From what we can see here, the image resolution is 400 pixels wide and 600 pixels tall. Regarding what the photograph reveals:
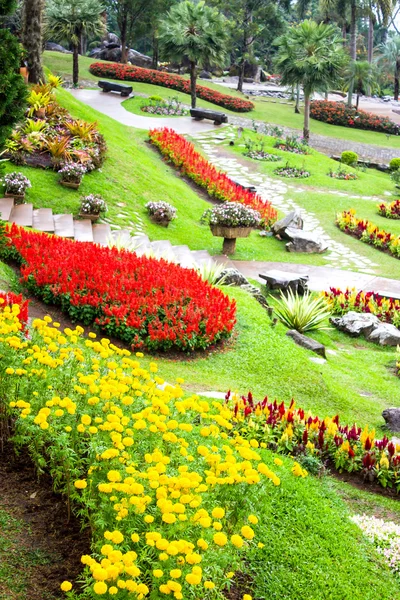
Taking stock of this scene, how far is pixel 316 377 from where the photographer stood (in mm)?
8578

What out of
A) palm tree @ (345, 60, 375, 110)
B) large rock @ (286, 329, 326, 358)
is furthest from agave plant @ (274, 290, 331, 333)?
palm tree @ (345, 60, 375, 110)

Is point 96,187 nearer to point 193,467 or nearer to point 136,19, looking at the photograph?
point 193,467

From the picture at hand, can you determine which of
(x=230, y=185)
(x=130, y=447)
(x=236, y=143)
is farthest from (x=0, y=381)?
(x=236, y=143)

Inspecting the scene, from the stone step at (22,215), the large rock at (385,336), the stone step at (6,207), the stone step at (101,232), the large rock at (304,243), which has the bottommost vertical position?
the large rock at (385,336)

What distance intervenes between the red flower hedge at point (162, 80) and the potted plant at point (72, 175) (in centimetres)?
2209

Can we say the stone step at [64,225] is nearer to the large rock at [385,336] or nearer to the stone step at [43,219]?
the stone step at [43,219]

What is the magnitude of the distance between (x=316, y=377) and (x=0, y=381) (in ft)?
15.9

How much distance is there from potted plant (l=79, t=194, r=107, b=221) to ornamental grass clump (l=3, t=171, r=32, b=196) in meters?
1.27

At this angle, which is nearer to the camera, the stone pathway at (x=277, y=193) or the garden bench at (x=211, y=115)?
the stone pathway at (x=277, y=193)

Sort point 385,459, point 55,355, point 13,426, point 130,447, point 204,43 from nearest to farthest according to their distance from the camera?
point 130,447 < point 13,426 < point 55,355 < point 385,459 < point 204,43

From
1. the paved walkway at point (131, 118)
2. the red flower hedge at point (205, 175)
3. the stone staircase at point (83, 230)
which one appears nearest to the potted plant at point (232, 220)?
the stone staircase at point (83, 230)

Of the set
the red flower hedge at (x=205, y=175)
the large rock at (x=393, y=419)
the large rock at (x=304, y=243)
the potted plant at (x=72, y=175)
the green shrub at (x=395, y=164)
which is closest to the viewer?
the large rock at (x=393, y=419)

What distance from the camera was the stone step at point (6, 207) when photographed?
13244 millimetres

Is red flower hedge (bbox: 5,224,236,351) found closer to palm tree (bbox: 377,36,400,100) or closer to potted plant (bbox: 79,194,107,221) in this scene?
potted plant (bbox: 79,194,107,221)
